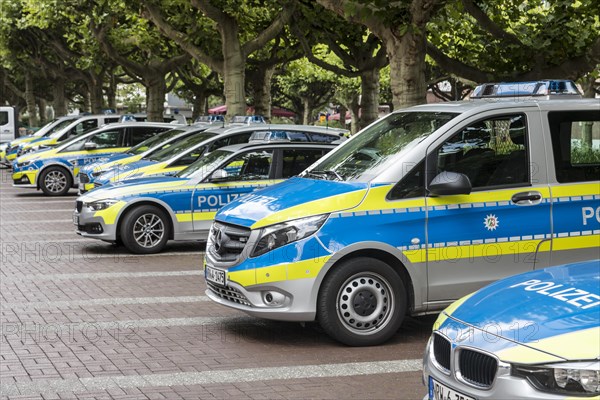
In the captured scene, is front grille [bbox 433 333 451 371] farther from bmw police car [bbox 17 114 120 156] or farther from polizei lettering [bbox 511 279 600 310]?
bmw police car [bbox 17 114 120 156]

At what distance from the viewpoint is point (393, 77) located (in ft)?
48.3

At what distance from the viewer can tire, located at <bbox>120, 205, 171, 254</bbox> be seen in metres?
13.0

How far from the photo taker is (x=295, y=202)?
776 centimetres

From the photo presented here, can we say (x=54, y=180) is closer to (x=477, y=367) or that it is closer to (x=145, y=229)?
(x=145, y=229)

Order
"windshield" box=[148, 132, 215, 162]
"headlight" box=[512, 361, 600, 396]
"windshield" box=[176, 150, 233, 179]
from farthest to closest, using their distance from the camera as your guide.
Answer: "windshield" box=[148, 132, 215, 162] < "windshield" box=[176, 150, 233, 179] < "headlight" box=[512, 361, 600, 396]

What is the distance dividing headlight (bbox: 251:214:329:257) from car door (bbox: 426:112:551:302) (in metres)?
0.94

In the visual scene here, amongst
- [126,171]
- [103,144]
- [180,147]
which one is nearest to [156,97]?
[103,144]

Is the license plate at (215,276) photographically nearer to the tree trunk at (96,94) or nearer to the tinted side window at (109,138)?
the tinted side window at (109,138)

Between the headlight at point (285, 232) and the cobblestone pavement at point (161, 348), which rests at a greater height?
the headlight at point (285, 232)

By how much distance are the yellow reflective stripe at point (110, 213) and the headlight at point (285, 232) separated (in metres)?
5.62

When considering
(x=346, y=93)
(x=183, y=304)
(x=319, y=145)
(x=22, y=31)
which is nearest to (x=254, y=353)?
(x=183, y=304)

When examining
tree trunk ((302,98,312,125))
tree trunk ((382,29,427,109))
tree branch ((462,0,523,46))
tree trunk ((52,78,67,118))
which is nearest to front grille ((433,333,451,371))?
tree trunk ((382,29,427,109))

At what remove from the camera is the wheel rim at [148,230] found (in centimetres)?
1309

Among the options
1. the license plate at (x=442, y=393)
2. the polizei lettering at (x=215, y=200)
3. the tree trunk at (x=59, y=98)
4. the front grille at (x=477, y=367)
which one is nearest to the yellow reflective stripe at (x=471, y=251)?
the license plate at (x=442, y=393)
